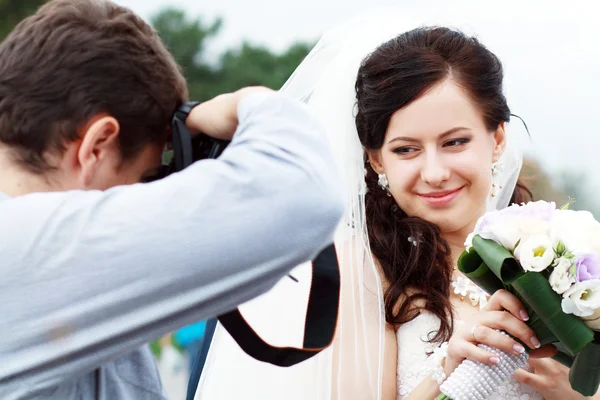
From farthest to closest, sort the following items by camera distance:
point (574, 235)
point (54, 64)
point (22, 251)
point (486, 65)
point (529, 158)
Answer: point (529, 158) → point (486, 65) → point (574, 235) → point (54, 64) → point (22, 251)

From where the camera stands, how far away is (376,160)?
3398mm

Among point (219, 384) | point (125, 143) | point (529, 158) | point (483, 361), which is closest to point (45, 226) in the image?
point (125, 143)

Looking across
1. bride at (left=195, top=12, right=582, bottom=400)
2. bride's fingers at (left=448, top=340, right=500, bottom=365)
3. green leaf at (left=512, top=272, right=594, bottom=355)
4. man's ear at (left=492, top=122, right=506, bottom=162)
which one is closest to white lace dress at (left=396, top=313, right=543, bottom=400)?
bride at (left=195, top=12, right=582, bottom=400)

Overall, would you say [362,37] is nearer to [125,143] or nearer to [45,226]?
[125,143]

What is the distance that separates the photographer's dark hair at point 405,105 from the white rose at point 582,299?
0.74 metres

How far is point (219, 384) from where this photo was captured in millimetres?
3277

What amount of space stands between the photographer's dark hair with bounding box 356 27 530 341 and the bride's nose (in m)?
0.23

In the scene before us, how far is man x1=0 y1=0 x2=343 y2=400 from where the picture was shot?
1518 millimetres

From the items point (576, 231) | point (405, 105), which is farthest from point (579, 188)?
point (576, 231)

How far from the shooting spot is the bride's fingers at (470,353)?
2604 millimetres

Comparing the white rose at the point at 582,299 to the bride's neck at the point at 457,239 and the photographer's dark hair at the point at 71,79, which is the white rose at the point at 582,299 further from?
the photographer's dark hair at the point at 71,79

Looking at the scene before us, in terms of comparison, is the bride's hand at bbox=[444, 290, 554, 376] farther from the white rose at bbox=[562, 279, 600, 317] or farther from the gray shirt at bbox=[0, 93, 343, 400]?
the gray shirt at bbox=[0, 93, 343, 400]

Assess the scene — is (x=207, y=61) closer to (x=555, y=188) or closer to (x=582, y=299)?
(x=555, y=188)

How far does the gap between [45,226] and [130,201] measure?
0.15 meters
